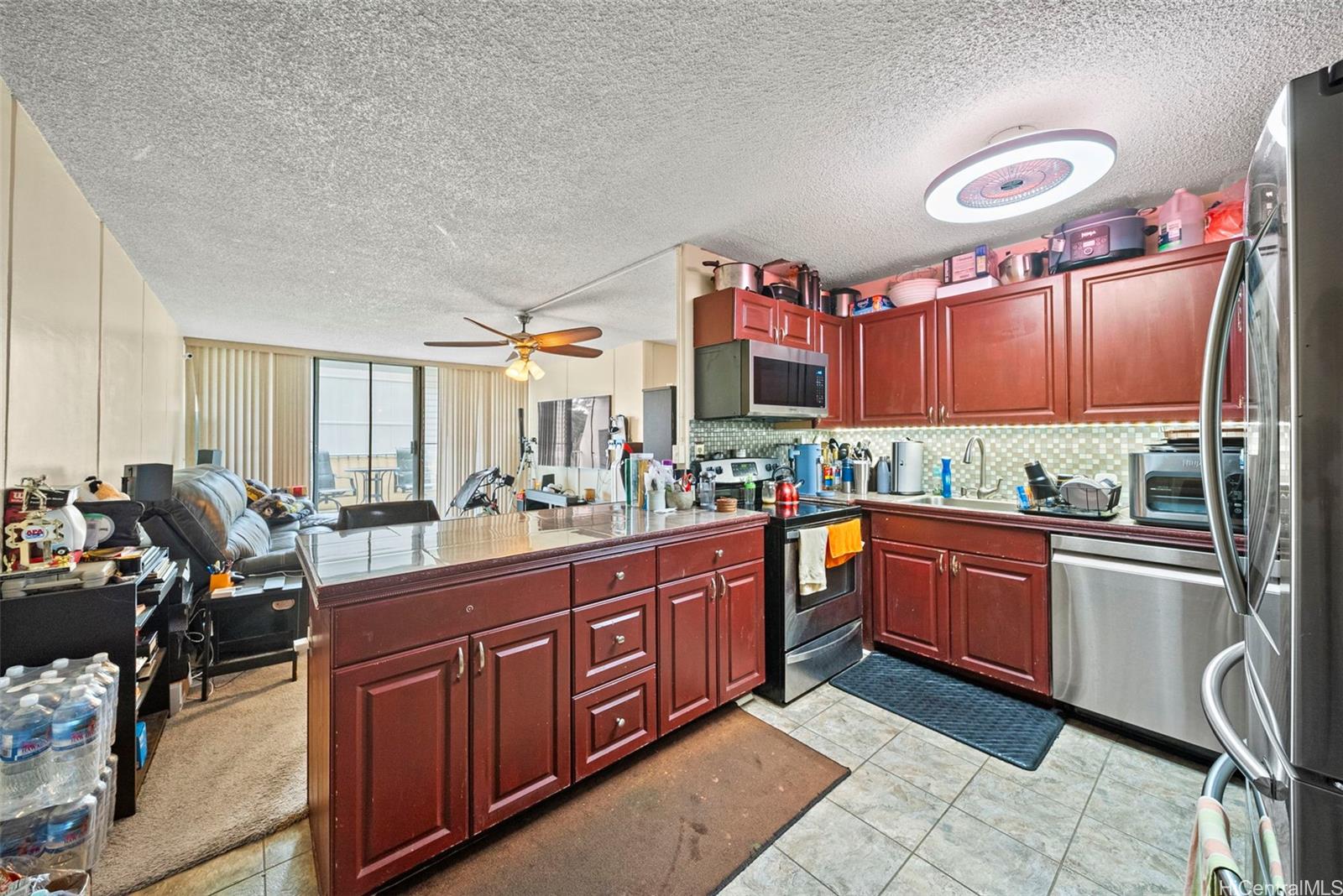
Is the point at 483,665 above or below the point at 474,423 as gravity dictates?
below

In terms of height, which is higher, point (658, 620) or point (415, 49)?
point (415, 49)

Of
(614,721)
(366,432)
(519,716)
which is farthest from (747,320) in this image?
(366,432)

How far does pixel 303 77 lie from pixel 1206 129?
123 inches

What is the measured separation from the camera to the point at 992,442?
298cm

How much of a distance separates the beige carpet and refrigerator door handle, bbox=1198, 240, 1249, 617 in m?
2.59

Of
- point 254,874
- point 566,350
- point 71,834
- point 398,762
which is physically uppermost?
point 566,350

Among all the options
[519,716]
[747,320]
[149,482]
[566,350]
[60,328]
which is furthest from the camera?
[566,350]

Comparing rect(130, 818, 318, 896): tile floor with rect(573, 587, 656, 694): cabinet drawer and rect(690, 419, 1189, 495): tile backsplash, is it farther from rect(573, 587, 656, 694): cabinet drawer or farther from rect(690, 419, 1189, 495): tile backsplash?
rect(690, 419, 1189, 495): tile backsplash

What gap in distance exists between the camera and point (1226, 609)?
183 centimetres

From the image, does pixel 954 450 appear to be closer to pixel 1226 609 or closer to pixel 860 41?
pixel 1226 609

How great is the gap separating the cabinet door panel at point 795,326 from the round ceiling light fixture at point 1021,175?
102 centimetres

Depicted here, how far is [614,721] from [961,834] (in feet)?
3.90

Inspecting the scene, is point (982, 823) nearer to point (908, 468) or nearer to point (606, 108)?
point (908, 468)

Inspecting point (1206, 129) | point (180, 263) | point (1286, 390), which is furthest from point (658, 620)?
point (180, 263)
